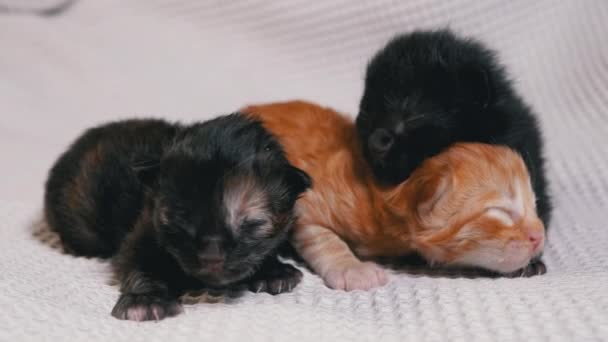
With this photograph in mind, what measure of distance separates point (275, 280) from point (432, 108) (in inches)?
21.5

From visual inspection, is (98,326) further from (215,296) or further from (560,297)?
(560,297)

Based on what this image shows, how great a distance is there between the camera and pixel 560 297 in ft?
4.71

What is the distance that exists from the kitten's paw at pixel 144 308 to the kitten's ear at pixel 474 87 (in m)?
0.82

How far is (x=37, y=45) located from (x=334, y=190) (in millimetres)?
2152

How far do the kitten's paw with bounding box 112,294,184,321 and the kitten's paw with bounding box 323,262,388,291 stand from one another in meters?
0.40

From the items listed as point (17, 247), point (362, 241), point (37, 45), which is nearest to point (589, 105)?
point (362, 241)

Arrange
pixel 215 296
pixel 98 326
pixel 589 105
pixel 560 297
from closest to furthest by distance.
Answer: pixel 98 326 → pixel 560 297 → pixel 215 296 → pixel 589 105

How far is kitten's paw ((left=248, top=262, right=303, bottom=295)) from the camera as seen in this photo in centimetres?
161

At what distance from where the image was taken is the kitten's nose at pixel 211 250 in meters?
1.33

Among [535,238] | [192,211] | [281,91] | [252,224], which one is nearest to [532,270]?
[535,238]

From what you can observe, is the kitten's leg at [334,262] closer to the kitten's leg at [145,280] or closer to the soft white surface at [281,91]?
the soft white surface at [281,91]

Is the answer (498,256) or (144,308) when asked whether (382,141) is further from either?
(144,308)

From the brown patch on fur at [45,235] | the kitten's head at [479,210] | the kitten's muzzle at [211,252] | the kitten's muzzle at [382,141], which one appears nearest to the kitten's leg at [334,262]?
the kitten's head at [479,210]

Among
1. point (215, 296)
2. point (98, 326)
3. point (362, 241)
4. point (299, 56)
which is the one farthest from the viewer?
point (299, 56)
